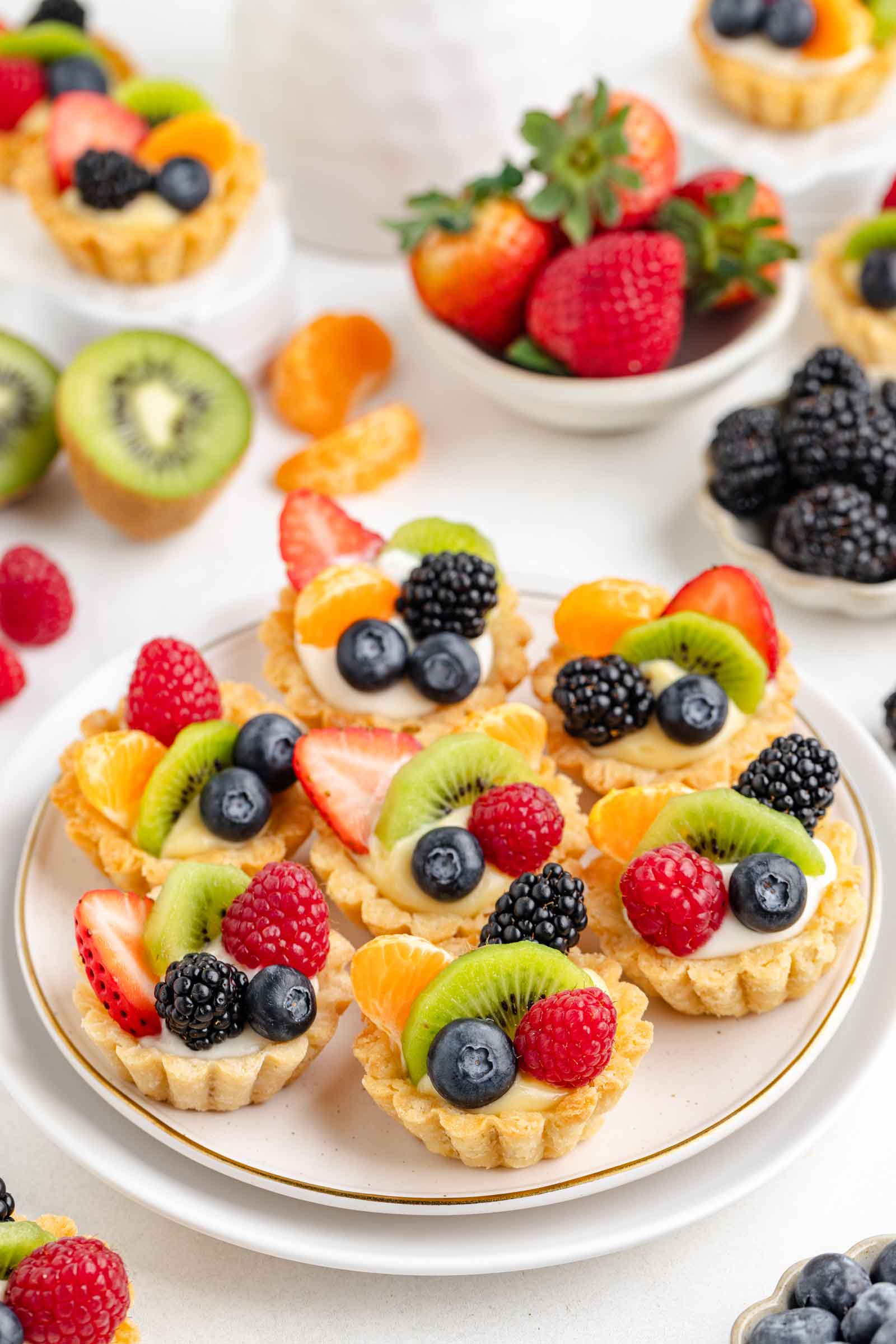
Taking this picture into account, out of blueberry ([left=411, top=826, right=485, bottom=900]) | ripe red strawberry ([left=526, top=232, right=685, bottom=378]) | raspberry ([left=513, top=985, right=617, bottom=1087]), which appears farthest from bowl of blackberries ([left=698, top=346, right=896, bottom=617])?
raspberry ([left=513, top=985, right=617, bottom=1087])

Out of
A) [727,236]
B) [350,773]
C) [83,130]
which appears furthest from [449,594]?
[83,130]

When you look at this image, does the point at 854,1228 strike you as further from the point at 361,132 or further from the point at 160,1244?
the point at 361,132

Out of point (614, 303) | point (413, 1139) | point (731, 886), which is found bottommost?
point (413, 1139)

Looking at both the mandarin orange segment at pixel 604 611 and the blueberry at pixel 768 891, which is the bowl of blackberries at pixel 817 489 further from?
the blueberry at pixel 768 891

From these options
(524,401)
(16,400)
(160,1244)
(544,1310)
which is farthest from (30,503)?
(544,1310)

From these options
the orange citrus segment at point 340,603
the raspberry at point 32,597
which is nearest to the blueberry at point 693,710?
the orange citrus segment at point 340,603

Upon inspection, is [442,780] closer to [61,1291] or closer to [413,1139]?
[413,1139]
